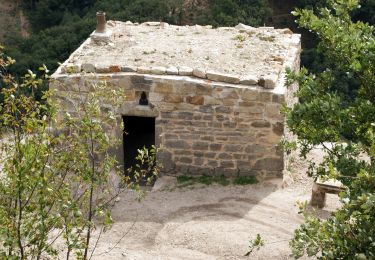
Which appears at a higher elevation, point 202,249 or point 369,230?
point 369,230

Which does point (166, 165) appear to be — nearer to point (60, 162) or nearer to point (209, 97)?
point (209, 97)

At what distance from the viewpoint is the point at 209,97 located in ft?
35.6

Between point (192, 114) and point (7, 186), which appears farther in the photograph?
point (192, 114)

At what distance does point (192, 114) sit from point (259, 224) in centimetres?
235

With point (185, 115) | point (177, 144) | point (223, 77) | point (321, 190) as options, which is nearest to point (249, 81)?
point (223, 77)

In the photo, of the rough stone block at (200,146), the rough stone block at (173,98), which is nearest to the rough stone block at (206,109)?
the rough stone block at (173,98)

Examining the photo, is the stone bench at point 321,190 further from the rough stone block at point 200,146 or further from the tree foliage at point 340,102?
the tree foliage at point 340,102

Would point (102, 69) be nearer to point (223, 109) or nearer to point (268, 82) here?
point (223, 109)

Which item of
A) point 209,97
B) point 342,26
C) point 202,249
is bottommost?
point 202,249

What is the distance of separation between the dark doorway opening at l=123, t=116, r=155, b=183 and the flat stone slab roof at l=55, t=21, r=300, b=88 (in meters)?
1.55

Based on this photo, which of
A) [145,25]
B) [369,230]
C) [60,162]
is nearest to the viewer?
[369,230]

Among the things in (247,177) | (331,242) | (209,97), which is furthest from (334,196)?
(331,242)

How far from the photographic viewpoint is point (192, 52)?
12.2 m

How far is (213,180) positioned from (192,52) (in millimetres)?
2645
